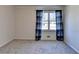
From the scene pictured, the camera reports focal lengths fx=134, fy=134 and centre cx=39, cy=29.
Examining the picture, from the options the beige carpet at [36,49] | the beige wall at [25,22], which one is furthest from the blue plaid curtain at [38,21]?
the beige carpet at [36,49]

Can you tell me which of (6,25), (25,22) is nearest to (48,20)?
(25,22)

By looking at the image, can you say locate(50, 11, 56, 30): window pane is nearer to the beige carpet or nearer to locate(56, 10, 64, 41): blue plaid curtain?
locate(56, 10, 64, 41): blue plaid curtain

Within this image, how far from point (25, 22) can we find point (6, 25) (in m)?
1.53

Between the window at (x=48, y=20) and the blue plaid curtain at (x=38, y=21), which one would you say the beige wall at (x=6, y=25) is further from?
the window at (x=48, y=20)

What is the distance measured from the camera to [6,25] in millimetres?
5766

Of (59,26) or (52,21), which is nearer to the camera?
(59,26)

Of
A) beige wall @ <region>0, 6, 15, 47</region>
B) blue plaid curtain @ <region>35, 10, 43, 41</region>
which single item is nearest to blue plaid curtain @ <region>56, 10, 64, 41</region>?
blue plaid curtain @ <region>35, 10, 43, 41</region>

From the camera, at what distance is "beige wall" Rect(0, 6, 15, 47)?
5.25 m

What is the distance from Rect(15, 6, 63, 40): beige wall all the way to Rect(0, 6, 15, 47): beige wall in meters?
0.39

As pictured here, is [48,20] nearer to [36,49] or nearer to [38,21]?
[38,21]
